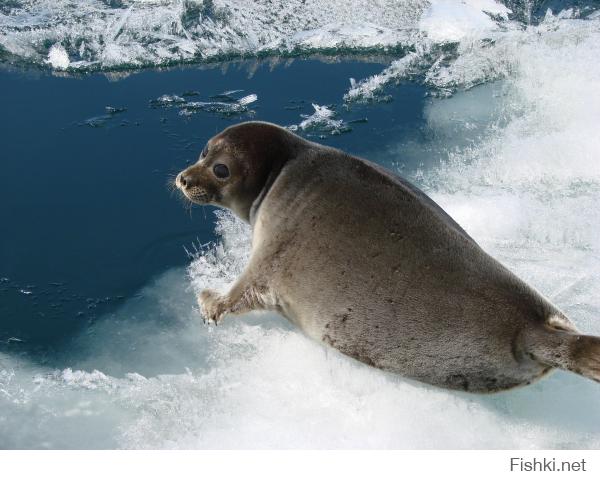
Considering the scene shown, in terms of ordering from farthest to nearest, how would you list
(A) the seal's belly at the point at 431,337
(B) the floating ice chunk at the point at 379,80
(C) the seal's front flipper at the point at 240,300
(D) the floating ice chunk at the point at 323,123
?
(B) the floating ice chunk at the point at 379,80 < (D) the floating ice chunk at the point at 323,123 < (C) the seal's front flipper at the point at 240,300 < (A) the seal's belly at the point at 431,337

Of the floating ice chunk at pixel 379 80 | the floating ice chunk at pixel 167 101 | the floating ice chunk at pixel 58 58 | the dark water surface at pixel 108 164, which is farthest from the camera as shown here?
the floating ice chunk at pixel 58 58

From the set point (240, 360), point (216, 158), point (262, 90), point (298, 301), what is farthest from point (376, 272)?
point (262, 90)

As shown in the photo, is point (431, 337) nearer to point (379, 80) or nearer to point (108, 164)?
point (108, 164)

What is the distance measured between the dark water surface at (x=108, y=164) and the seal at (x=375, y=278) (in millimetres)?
884

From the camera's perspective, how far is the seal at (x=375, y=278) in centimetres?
356

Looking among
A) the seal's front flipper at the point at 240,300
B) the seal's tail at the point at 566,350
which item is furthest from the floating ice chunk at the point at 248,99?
the seal's tail at the point at 566,350

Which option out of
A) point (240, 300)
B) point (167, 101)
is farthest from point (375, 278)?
point (167, 101)

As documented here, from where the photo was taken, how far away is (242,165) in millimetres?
4762

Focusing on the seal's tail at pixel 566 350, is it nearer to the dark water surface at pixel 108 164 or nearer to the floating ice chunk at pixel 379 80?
the dark water surface at pixel 108 164

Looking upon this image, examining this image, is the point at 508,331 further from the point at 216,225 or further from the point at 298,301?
the point at 216,225

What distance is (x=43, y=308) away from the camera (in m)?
4.90

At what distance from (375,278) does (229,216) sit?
7.10 ft

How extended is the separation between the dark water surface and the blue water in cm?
2

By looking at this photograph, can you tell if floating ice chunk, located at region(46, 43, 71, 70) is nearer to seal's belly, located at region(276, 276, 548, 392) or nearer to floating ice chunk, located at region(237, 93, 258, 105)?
floating ice chunk, located at region(237, 93, 258, 105)
